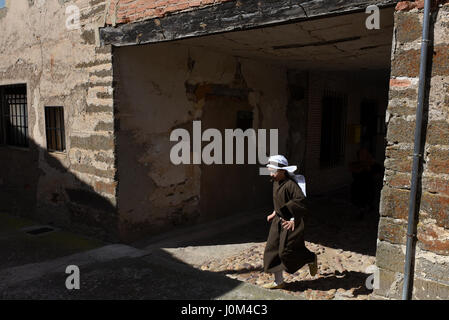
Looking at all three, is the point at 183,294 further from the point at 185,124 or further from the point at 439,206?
the point at 185,124

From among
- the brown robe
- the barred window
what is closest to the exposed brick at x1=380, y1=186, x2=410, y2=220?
the brown robe

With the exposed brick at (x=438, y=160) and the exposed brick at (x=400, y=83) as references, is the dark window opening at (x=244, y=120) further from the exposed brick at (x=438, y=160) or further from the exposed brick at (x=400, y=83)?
the exposed brick at (x=438, y=160)

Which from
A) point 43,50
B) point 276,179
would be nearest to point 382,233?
point 276,179

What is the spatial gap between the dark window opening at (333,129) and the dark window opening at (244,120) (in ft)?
8.48

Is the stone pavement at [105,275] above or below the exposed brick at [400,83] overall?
below

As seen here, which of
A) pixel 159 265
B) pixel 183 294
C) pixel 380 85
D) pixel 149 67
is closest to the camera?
pixel 183 294

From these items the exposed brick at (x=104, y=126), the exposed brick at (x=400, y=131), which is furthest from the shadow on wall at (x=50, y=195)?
the exposed brick at (x=400, y=131)

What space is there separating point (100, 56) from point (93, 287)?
120 inches

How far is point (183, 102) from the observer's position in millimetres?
5891

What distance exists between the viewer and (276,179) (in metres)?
3.96

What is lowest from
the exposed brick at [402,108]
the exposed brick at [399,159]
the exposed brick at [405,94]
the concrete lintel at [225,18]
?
the exposed brick at [399,159]

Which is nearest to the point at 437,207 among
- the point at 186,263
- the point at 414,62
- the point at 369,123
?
the point at 414,62

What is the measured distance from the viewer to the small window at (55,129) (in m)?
6.16

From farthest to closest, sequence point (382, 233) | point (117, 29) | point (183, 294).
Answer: point (117, 29), point (183, 294), point (382, 233)
